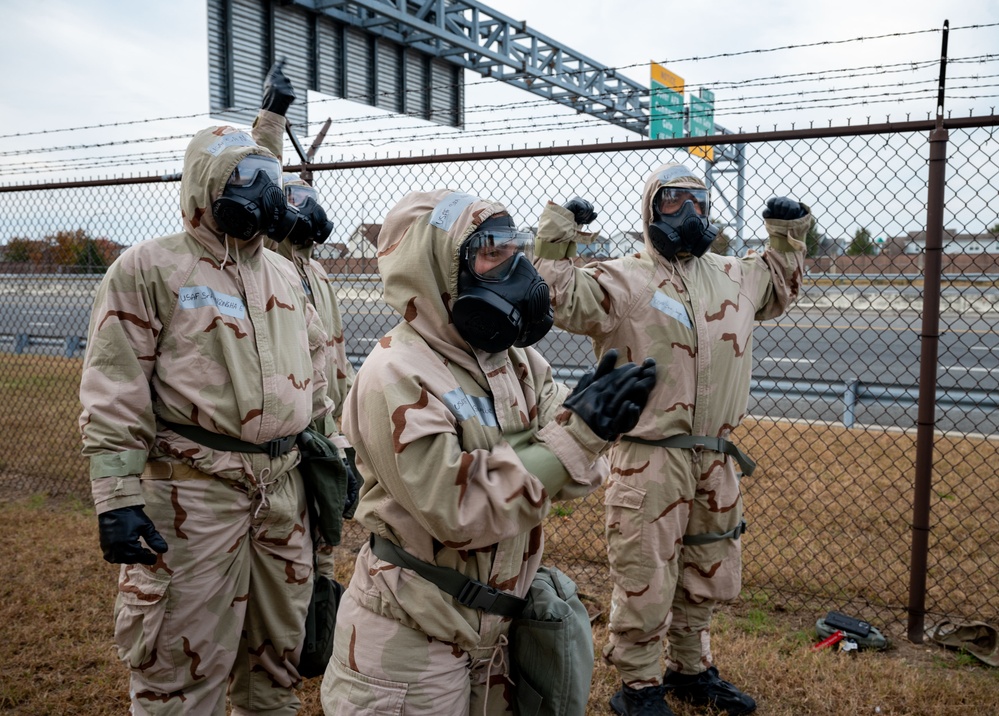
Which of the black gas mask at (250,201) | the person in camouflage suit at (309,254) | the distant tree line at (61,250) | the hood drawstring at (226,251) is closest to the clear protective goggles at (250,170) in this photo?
the black gas mask at (250,201)

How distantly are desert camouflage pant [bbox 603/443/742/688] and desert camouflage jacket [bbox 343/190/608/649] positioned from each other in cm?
122

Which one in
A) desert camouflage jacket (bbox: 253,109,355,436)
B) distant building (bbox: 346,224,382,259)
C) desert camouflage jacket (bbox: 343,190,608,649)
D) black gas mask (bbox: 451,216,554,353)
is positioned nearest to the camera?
desert camouflage jacket (bbox: 343,190,608,649)

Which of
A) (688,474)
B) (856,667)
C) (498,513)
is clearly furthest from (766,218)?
(498,513)

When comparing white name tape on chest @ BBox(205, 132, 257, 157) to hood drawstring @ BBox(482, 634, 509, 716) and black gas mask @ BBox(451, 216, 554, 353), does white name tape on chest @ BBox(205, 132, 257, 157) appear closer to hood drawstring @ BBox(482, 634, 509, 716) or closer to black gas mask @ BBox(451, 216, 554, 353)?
black gas mask @ BBox(451, 216, 554, 353)

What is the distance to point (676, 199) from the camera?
3215 mm

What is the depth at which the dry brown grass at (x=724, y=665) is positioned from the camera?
3.24m

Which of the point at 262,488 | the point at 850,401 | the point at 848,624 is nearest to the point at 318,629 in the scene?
the point at 262,488

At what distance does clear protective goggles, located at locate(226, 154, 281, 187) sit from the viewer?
2695 mm

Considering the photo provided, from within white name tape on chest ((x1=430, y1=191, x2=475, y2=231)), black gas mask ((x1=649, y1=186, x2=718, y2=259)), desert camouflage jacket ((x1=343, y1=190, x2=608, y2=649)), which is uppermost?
black gas mask ((x1=649, y1=186, x2=718, y2=259))

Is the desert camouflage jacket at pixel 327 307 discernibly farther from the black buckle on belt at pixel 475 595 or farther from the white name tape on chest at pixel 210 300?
the black buckle on belt at pixel 475 595

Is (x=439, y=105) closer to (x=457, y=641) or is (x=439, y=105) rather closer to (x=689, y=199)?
(x=689, y=199)

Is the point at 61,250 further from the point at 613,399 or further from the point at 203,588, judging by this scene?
the point at 613,399

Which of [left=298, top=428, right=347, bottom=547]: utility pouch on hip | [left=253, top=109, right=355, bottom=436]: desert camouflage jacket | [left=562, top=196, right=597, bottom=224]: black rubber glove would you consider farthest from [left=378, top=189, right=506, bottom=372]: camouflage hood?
[left=253, top=109, right=355, bottom=436]: desert camouflage jacket

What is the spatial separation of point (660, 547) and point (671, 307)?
3.17ft
